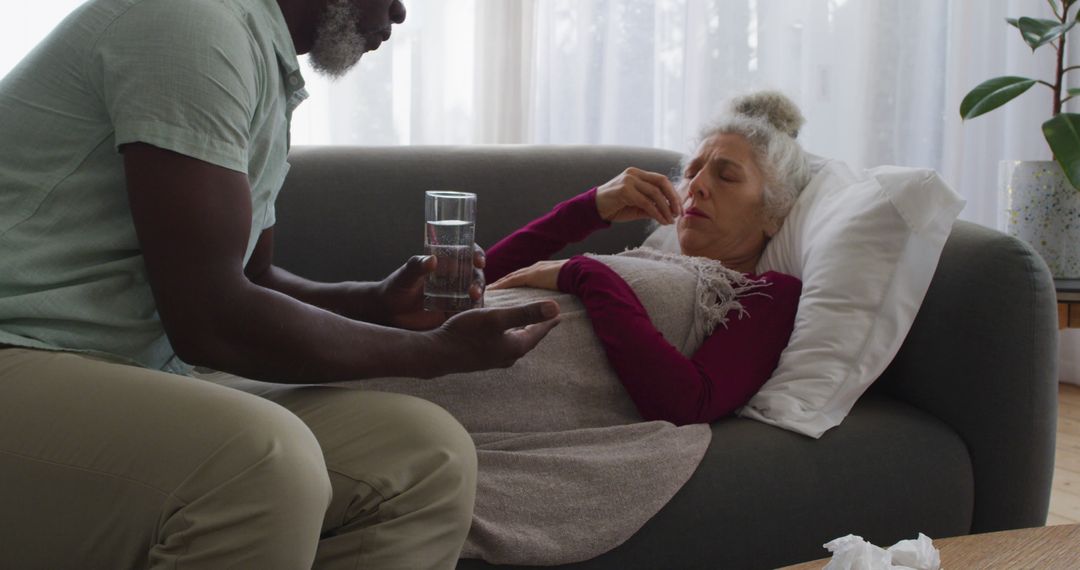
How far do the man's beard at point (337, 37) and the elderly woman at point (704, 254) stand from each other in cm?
56

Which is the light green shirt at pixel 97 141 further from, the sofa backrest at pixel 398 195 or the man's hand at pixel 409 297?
the sofa backrest at pixel 398 195

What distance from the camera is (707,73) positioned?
3.28 metres

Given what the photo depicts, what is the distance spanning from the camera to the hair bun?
79.3 inches

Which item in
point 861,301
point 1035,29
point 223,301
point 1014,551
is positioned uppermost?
point 1035,29

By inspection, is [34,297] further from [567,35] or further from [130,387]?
[567,35]

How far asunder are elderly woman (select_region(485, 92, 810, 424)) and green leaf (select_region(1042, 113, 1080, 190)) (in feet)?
2.28

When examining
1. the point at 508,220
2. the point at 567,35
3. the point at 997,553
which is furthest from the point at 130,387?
the point at 567,35

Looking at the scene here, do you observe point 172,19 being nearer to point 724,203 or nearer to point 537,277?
point 537,277

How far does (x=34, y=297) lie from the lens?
1121mm

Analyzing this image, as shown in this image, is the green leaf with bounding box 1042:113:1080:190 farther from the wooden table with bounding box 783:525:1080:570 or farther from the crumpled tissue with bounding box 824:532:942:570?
the crumpled tissue with bounding box 824:532:942:570

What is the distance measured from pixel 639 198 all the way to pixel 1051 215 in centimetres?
116

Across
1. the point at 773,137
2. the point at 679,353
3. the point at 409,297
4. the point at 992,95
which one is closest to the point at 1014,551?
the point at 679,353

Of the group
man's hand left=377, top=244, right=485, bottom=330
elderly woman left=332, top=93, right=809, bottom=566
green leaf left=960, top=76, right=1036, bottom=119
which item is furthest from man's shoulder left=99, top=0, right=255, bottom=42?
Answer: green leaf left=960, top=76, right=1036, bottom=119

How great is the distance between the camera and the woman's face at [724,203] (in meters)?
1.94
